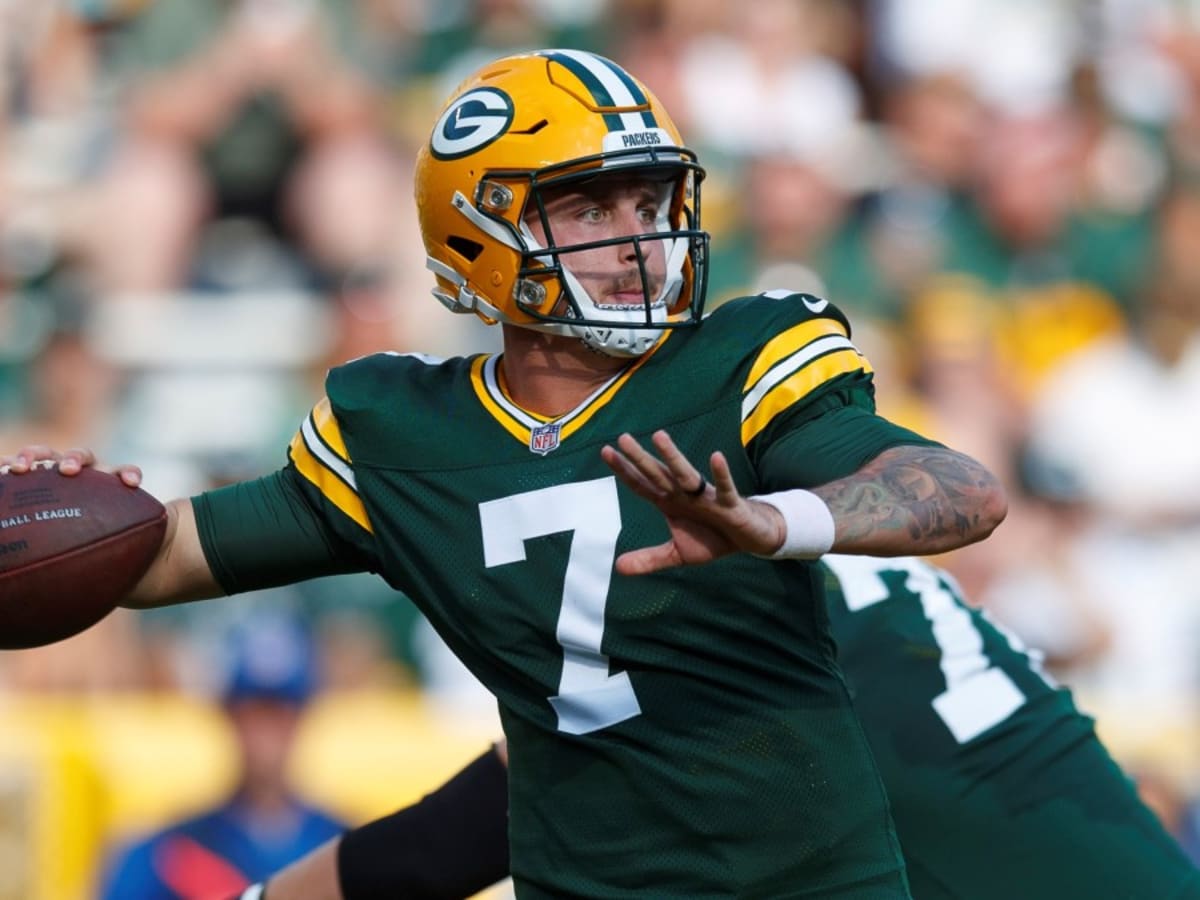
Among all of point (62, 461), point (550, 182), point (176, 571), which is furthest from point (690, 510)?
point (62, 461)

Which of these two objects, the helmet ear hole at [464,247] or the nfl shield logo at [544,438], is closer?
the nfl shield logo at [544,438]

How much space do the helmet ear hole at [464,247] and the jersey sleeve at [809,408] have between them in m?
0.58

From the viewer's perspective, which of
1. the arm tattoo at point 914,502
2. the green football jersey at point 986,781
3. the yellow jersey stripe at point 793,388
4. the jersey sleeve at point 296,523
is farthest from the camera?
the green football jersey at point 986,781

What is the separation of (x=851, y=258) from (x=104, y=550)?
5355 millimetres

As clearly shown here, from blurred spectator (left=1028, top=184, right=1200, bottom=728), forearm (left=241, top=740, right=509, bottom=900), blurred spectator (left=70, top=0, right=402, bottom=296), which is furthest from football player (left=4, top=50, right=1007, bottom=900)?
blurred spectator (left=70, top=0, right=402, bottom=296)

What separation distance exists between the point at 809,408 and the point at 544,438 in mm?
444

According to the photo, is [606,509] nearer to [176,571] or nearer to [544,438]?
[544,438]

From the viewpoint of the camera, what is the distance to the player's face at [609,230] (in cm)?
303

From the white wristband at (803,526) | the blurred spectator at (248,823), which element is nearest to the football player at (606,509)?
the white wristband at (803,526)

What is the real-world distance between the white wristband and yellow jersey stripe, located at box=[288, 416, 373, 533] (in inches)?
36.8

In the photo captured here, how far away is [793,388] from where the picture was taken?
280cm

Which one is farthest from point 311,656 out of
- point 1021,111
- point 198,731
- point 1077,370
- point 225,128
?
point 1021,111

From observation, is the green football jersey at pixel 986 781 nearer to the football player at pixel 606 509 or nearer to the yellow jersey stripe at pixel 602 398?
the football player at pixel 606 509

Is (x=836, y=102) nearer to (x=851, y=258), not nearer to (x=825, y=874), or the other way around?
(x=851, y=258)
